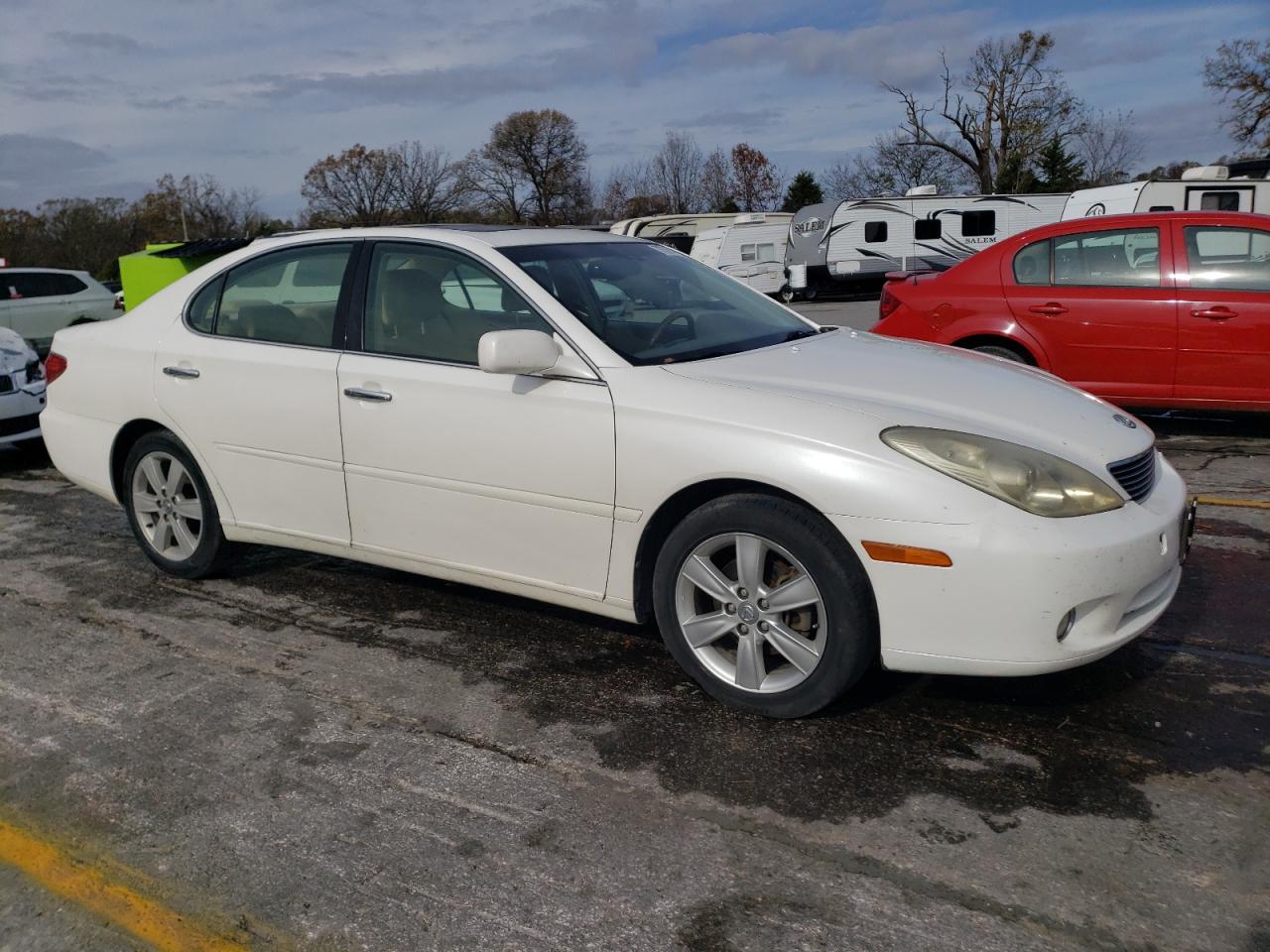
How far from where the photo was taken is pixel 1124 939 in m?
2.43

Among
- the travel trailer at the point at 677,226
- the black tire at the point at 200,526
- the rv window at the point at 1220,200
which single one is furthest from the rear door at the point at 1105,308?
the travel trailer at the point at 677,226

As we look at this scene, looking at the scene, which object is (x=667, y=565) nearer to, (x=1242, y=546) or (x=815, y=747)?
(x=815, y=747)

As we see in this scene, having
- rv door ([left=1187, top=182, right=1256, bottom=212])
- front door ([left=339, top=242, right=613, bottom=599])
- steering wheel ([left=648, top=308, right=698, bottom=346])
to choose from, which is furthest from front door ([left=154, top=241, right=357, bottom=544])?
rv door ([left=1187, top=182, right=1256, bottom=212])

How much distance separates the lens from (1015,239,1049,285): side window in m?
7.64

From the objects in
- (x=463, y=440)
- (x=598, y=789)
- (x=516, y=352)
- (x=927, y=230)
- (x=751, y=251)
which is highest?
(x=927, y=230)

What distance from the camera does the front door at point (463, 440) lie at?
3754 mm

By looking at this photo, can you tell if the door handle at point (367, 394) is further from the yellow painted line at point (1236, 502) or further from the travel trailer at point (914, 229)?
the travel trailer at point (914, 229)

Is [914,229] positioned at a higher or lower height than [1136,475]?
higher

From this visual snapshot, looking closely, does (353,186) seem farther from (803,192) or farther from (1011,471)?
(1011,471)

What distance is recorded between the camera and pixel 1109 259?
747 centimetres

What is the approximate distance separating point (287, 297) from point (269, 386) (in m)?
0.41

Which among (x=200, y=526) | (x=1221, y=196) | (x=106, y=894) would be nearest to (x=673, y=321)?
(x=200, y=526)

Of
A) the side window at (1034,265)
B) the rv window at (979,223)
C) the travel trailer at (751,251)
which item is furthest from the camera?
the travel trailer at (751,251)

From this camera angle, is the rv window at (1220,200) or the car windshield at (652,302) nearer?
the car windshield at (652,302)
